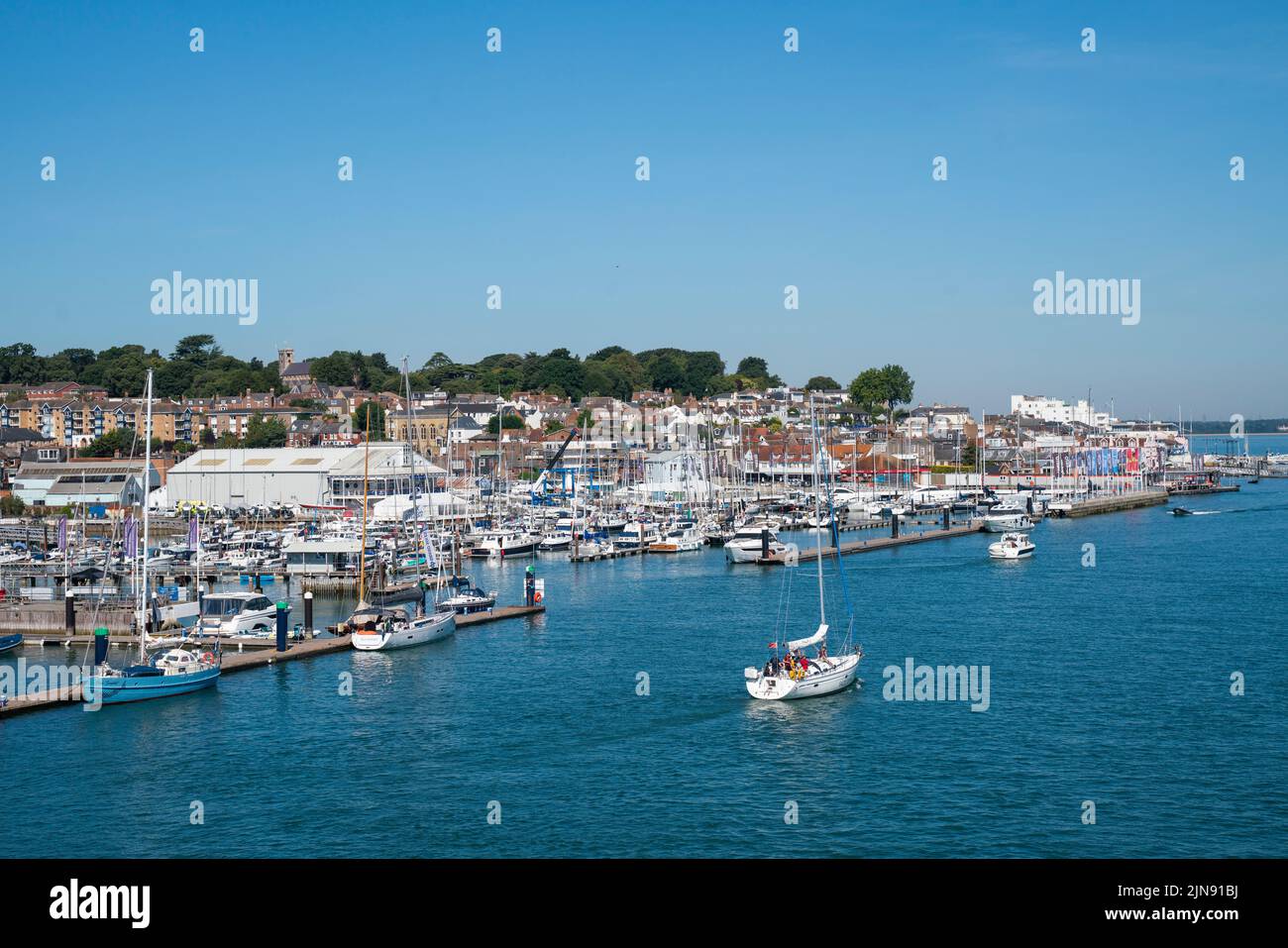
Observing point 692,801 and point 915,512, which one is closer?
point 692,801

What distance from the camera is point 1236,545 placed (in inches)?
1667

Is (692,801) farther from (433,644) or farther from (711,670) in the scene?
(433,644)

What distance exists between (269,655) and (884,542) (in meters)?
27.0

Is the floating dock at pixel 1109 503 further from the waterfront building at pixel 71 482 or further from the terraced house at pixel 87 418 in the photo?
the terraced house at pixel 87 418

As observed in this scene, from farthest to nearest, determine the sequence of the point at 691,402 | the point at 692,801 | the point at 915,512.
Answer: the point at 691,402 < the point at 915,512 < the point at 692,801

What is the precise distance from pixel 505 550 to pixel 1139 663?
80.1ft

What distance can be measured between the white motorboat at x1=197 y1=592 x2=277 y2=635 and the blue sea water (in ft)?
9.12

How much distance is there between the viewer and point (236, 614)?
79.9ft

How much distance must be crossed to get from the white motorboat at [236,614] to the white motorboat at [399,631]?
2.41 meters

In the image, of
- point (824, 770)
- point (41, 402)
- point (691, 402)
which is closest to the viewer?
point (824, 770)

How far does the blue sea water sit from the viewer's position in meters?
12.7

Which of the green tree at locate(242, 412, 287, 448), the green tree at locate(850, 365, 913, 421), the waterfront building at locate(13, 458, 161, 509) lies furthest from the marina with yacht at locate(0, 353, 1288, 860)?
the green tree at locate(850, 365, 913, 421)

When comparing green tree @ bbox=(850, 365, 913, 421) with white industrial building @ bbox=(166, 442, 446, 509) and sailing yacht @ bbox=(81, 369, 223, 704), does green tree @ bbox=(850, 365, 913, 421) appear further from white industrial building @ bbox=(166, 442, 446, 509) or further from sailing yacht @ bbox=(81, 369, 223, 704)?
sailing yacht @ bbox=(81, 369, 223, 704)

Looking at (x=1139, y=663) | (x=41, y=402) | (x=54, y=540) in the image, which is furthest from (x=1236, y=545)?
(x=41, y=402)
